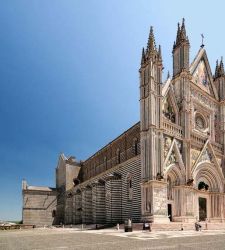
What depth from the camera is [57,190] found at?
201ft

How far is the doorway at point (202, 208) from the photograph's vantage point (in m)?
35.4

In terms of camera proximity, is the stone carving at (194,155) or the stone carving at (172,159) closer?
the stone carving at (172,159)

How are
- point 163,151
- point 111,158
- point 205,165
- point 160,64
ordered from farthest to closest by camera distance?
point 111,158, point 205,165, point 160,64, point 163,151

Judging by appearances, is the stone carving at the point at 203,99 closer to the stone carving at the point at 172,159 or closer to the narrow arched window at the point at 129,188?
the stone carving at the point at 172,159

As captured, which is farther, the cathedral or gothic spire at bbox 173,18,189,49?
gothic spire at bbox 173,18,189,49

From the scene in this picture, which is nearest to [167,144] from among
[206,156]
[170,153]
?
[170,153]

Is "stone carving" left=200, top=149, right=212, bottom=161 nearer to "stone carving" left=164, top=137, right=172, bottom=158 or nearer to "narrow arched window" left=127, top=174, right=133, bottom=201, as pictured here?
"stone carving" left=164, top=137, right=172, bottom=158

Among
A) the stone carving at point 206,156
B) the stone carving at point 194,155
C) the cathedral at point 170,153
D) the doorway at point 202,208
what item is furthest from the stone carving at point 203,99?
the doorway at point 202,208

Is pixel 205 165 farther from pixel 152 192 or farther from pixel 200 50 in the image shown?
pixel 200 50

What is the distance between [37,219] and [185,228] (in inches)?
1396

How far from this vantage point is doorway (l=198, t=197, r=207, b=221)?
116 feet

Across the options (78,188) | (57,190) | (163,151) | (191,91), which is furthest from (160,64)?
(57,190)

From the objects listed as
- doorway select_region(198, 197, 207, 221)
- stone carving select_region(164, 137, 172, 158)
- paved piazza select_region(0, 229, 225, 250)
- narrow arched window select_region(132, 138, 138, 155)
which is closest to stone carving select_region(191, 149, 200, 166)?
stone carving select_region(164, 137, 172, 158)

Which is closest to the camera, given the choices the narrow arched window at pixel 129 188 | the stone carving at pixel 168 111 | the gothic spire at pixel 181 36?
the narrow arched window at pixel 129 188
